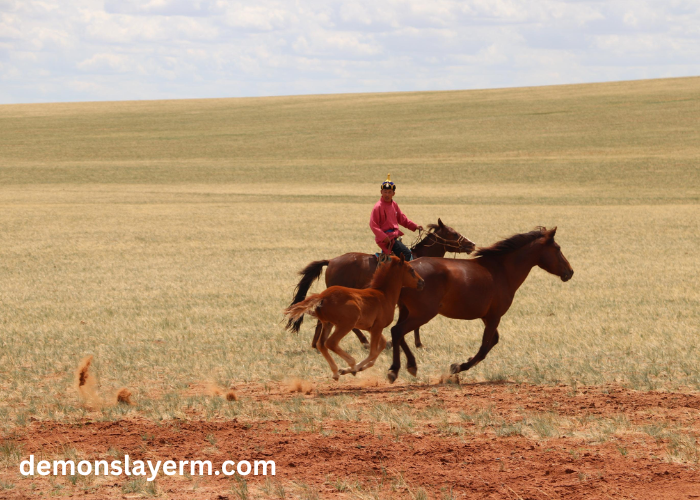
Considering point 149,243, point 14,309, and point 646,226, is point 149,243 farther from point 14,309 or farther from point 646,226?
point 646,226

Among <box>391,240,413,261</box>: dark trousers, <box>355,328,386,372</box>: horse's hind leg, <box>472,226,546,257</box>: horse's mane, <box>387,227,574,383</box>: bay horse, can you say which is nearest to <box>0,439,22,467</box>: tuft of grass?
<box>355,328,386,372</box>: horse's hind leg

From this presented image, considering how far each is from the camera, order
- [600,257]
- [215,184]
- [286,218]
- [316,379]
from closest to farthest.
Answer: [316,379] → [600,257] → [286,218] → [215,184]

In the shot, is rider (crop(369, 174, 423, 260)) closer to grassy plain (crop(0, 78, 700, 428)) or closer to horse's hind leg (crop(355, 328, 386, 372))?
horse's hind leg (crop(355, 328, 386, 372))

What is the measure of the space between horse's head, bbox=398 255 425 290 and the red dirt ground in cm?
147

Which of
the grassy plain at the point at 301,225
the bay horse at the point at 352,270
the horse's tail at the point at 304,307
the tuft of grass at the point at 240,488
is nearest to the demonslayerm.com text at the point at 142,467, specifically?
the tuft of grass at the point at 240,488

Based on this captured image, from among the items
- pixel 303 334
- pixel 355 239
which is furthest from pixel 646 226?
pixel 303 334

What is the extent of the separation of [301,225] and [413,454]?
943 inches

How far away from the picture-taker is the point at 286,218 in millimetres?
32062

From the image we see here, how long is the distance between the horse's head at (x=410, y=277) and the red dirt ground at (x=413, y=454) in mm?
1473

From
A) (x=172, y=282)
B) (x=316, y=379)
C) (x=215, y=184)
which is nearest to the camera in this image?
(x=316, y=379)

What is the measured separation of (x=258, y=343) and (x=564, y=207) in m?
25.9

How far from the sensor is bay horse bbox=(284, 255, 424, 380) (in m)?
8.71

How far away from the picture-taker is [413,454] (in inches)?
250

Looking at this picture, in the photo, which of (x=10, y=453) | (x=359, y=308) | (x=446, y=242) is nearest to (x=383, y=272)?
(x=359, y=308)
